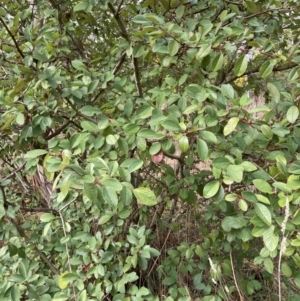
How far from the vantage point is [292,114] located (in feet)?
3.14

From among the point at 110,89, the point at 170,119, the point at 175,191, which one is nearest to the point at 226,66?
the point at 110,89

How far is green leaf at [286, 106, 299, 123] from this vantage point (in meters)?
0.95

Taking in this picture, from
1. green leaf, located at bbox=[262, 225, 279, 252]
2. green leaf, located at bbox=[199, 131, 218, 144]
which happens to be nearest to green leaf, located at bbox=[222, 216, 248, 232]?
green leaf, located at bbox=[262, 225, 279, 252]

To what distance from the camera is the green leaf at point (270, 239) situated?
0.83 metres

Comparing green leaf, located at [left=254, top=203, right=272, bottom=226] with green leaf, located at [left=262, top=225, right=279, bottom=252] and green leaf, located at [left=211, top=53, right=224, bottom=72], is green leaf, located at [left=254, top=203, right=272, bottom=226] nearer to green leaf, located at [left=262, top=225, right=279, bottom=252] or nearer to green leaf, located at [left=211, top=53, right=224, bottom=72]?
green leaf, located at [left=262, top=225, right=279, bottom=252]

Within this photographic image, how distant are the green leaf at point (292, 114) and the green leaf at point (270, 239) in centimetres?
30

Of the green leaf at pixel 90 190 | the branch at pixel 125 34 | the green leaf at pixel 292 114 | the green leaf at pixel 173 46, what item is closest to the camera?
the green leaf at pixel 90 190

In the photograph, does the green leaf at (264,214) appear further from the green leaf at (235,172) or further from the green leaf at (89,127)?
the green leaf at (89,127)

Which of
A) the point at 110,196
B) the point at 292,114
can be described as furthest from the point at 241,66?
the point at 110,196

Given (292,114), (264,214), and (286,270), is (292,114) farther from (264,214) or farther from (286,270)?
(286,270)

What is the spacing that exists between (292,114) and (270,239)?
1.14 feet

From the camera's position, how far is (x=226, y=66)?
60.3 inches

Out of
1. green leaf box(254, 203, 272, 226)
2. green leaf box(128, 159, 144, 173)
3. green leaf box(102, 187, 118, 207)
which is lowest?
green leaf box(254, 203, 272, 226)

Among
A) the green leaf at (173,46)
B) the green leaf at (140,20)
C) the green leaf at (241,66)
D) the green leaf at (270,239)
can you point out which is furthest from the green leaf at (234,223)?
the green leaf at (140,20)
